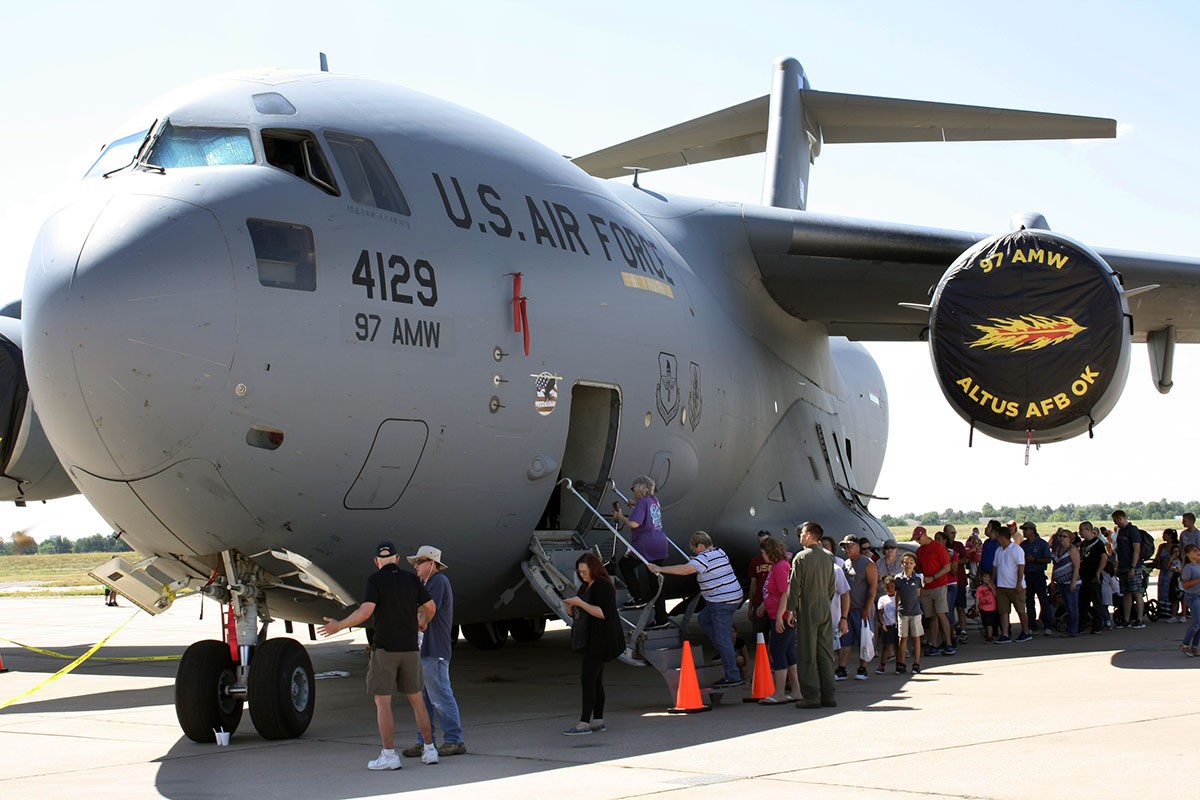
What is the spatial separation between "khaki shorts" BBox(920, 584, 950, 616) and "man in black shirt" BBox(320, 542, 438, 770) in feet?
22.1

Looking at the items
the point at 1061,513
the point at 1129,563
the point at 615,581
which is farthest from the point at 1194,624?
the point at 1061,513

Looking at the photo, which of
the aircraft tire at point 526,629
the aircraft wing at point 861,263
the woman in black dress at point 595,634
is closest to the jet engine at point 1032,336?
the aircraft wing at point 861,263

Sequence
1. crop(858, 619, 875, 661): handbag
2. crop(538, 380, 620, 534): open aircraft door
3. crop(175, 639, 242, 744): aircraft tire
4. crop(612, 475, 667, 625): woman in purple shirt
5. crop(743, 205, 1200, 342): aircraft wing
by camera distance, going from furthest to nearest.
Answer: crop(743, 205, 1200, 342): aircraft wing < crop(858, 619, 875, 661): handbag < crop(538, 380, 620, 534): open aircraft door < crop(612, 475, 667, 625): woman in purple shirt < crop(175, 639, 242, 744): aircraft tire

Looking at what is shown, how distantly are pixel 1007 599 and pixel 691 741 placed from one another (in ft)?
24.9

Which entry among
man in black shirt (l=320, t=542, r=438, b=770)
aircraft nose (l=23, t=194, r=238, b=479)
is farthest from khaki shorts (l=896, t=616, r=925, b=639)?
aircraft nose (l=23, t=194, r=238, b=479)

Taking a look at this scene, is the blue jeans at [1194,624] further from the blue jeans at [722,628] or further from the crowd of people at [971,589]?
the blue jeans at [722,628]

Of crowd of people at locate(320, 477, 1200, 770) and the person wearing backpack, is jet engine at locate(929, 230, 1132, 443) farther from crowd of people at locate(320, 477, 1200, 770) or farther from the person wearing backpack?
the person wearing backpack

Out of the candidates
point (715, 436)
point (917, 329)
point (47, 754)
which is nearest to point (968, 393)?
point (715, 436)

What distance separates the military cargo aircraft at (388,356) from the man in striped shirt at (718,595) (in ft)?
2.49

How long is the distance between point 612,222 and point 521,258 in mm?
1755

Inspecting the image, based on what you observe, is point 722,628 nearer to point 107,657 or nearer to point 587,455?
point 587,455

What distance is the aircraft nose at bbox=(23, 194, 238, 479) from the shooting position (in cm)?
749

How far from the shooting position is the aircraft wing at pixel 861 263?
14047 mm

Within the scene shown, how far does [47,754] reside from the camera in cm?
857
